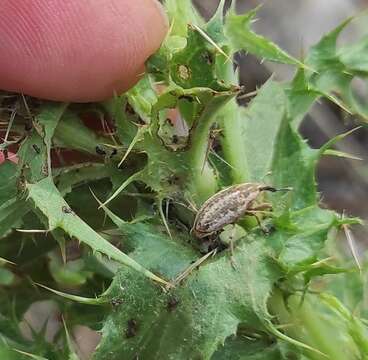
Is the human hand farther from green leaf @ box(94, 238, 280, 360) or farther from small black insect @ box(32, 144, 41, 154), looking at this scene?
green leaf @ box(94, 238, 280, 360)

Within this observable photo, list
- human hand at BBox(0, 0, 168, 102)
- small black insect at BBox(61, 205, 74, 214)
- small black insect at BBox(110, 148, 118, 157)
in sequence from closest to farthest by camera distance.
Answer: small black insect at BBox(61, 205, 74, 214) < small black insect at BBox(110, 148, 118, 157) < human hand at BBox(0, 0, 168, 102)

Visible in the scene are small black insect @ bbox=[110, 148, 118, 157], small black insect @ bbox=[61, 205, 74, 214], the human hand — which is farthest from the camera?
the human hand

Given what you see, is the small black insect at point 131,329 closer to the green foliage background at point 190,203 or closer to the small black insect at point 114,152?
the green foliage background at point 190,203

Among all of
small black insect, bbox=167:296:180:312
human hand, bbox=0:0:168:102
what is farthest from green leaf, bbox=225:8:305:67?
small black insect, bbox=167:296:180:312

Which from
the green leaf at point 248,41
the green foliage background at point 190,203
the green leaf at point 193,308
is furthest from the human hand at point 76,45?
the green leaf at point 193,308

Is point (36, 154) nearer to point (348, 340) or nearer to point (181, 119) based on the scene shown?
point (181, 119)

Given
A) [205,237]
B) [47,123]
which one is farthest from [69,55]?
[205,237]
